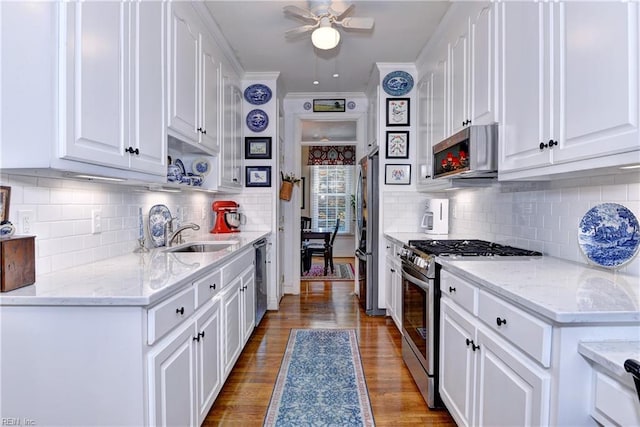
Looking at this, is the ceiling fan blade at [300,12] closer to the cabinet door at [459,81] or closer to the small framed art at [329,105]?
the cabinet door at [459,81]

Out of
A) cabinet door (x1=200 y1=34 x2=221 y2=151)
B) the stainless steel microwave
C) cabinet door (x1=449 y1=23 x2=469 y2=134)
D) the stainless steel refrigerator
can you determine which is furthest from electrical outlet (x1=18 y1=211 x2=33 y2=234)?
the stainless steel refrigerator

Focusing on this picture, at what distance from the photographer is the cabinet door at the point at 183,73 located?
2131mm

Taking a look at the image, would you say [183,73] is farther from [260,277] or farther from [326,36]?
[260,277]

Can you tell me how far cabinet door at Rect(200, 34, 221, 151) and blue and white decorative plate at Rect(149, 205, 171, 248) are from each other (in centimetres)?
59

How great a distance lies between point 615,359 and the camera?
3.00 ft

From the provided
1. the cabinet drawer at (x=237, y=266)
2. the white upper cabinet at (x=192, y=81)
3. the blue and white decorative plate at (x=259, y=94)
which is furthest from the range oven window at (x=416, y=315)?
the blue and white decorative plate at (x=259, y=94)

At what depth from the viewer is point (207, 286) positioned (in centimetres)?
185

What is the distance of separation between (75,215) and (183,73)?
3.69 ft

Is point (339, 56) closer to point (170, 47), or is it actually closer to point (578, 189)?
point (170, 47)

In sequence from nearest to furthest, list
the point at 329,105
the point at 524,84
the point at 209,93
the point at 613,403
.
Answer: the point at 613,403, the point at 524,84, the point at 209,93, the point at 329,105

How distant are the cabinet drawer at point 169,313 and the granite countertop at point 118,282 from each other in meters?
0.04

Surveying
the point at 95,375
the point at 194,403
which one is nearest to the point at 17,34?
the point at 95,375

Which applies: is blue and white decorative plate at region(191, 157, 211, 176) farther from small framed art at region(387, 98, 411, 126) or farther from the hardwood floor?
small framed art at region(387, 98, 411, 126)

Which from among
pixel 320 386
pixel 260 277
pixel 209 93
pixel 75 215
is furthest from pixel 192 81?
pixel 320 386
